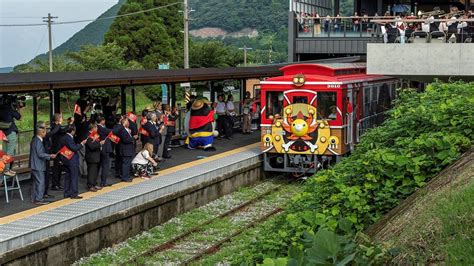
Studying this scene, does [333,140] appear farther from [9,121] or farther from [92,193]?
[9,121]

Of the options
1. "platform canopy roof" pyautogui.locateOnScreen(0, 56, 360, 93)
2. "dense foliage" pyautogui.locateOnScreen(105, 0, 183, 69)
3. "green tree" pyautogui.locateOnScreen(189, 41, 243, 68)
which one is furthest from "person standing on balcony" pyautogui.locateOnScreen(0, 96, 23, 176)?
"green tree" pyautogui.locateOnScreen(189, 41, 243, 68)

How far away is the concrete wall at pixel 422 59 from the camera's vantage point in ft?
68.4

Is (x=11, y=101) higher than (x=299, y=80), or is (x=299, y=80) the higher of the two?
(x=299, y=80)

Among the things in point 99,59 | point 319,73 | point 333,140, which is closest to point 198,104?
point 319,73

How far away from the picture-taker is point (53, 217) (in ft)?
41.4

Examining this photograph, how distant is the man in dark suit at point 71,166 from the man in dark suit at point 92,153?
0.48m

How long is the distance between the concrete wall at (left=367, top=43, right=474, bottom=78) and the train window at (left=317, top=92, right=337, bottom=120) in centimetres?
248

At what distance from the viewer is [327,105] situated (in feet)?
65.2

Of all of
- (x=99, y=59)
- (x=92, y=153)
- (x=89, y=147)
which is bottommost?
(x=92, y=153)

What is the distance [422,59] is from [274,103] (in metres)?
4.29

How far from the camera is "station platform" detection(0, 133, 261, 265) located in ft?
38.0

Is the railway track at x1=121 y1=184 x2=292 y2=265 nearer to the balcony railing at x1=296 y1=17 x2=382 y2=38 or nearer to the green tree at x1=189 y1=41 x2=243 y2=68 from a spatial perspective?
the balcony railing at x1=296 y1=17 x2=382 y2=38

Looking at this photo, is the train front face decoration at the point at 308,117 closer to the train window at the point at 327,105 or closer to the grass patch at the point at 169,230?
the train window at the point at 327,105

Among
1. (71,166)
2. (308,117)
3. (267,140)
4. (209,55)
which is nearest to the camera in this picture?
(71,166)
